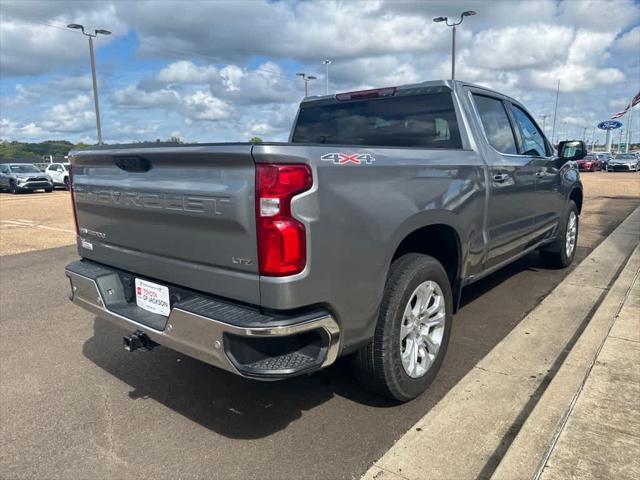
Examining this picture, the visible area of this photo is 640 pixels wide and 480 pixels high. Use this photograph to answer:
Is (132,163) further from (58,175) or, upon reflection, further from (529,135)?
(58,175)

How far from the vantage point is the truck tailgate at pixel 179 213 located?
2.32 m

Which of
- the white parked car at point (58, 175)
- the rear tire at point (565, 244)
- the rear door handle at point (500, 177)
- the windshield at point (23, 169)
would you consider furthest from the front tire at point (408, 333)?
the white parked car at point (58, 175)

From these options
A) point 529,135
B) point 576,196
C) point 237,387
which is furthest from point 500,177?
point 576,196

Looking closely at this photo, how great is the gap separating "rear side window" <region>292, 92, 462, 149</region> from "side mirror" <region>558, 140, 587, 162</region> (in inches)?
92.6

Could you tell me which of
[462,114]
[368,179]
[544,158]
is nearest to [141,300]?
[368,179]

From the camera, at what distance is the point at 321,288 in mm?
2387

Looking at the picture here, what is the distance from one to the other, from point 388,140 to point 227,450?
2516mm

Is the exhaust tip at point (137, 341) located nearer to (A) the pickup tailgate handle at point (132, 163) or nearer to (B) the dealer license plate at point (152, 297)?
(B) the dealer license plate at point (152, 297)

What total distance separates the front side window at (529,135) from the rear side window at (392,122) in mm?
1303

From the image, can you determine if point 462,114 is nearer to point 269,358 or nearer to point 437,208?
point 437,208

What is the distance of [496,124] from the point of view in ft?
14.1

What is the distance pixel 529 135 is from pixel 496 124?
969 millimetres

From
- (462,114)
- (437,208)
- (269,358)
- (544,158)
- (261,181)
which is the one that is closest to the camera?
(261,181)

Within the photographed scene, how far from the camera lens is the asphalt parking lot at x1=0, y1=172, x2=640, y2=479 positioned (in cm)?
260
